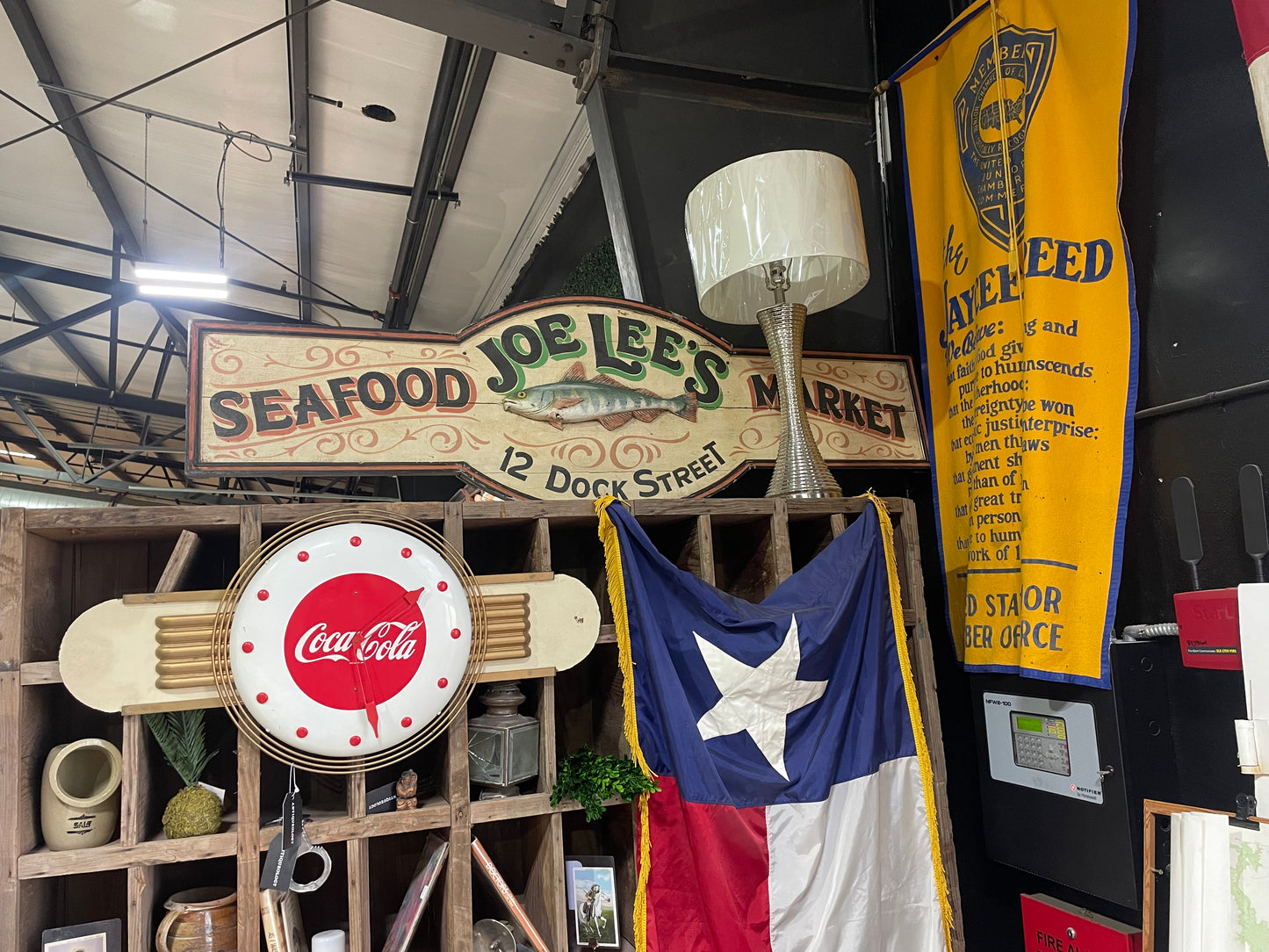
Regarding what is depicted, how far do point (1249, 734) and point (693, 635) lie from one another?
1103mm

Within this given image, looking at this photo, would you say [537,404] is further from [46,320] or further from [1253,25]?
[46,320]

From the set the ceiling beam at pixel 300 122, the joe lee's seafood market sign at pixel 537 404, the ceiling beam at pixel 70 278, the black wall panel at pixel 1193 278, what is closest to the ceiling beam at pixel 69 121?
the ceiling beam at pixel 70 278

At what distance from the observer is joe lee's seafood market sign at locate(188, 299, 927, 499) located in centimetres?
214

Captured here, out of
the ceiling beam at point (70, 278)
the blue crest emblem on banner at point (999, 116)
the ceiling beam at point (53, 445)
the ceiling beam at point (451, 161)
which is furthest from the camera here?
the ceiling beam at point (53, 445)

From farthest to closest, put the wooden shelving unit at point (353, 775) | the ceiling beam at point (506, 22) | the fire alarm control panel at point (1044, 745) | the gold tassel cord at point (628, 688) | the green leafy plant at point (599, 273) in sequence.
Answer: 1. the green leafy plant at point (599, 273)
2. the ceiling beam at point (506, 22)
3. the fire alarm control panel at point (1044, 745)
4. the gold tassel cord at point (628, 688)
5. the wooden shelving unit at point (353, 775)

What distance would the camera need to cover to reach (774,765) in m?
2.05

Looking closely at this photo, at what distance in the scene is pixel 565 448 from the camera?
2.39 metres

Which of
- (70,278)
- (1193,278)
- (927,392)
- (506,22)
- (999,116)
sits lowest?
(927,392)

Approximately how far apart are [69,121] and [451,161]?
2100mm

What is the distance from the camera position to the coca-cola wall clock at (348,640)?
1.78m

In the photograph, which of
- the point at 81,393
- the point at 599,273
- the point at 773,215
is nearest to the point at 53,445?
the point at 81,393

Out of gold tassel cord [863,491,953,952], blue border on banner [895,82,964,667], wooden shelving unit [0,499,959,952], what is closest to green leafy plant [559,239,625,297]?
blue border on banner [895,82,964,667]

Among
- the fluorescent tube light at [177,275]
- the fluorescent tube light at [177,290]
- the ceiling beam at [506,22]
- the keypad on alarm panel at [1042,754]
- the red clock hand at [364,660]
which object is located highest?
the ceiling beam at [506,22]

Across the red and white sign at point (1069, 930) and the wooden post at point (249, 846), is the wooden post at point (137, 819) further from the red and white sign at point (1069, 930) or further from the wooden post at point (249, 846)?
the red and white sign at point (1069, 930)
